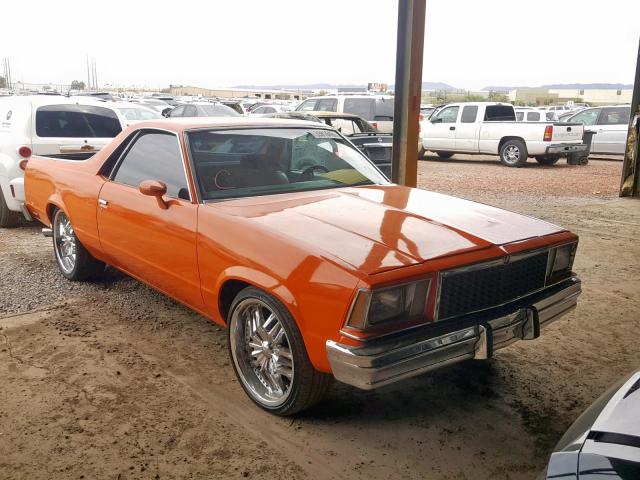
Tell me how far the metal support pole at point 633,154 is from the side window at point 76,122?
847 cm

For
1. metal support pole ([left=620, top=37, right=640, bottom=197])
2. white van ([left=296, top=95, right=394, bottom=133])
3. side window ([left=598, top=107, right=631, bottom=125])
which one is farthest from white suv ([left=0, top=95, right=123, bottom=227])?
side window ([left=598, top=107, right=631, bottom=125])

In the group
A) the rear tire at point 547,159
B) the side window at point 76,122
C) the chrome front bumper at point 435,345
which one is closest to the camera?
the chrome front bumper at point 435,345

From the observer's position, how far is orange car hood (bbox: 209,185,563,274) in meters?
2.86

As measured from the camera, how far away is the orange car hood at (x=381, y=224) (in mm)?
2861

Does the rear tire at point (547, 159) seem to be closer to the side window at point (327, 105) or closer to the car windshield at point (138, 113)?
the side window at point (327, 105)

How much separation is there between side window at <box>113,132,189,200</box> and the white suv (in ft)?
8.19

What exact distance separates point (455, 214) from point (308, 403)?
1.41 metres

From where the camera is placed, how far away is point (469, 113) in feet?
55.4

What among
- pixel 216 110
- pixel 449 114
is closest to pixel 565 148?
pixel 449 114

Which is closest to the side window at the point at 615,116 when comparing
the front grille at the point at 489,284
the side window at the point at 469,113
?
the side window at the point at 469,113

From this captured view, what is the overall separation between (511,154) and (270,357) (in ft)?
47.3

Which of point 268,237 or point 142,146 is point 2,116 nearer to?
point 142,146

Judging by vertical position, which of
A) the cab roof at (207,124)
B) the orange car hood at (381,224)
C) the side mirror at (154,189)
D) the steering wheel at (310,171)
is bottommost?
the orange car hood at (381,224)

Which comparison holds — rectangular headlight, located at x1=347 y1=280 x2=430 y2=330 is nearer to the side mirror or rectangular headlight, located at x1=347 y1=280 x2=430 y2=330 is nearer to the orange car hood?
the orange car hood
